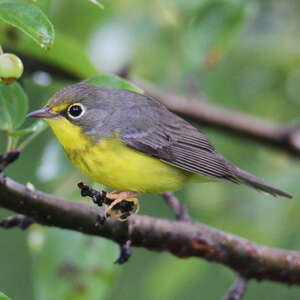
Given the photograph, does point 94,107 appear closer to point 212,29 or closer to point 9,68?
point 212,29

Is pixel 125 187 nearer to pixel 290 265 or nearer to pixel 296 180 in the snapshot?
pixel 290 265

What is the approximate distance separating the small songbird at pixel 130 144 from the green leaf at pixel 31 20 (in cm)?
114

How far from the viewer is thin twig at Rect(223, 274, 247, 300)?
3811 mm

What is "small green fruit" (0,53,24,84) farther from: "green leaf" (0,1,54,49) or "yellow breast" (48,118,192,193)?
"yellow breast" (48,118,192,193)

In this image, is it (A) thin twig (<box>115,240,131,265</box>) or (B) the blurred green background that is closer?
(A) thin twig (<box>115,240,131,265</box>)

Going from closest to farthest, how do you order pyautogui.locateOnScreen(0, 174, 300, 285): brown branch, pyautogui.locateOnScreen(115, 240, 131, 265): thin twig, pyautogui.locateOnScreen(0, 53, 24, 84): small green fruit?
pyautogui.locateOnScreen(0, 53, 24, 84): small green fruit → pyautogui.locateOnScreen(0, 174, 300, 285): brown branch → pyautogui.locateOnScreen(115, 240, 131, 265): thin twig

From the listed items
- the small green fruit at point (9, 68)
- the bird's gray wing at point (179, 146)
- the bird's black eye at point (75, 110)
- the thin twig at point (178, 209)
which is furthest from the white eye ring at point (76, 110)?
the small green fruit at point (9, 68)

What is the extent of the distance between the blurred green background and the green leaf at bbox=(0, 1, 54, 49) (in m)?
1.48

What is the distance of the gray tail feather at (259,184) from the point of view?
A: 4293 millimetres

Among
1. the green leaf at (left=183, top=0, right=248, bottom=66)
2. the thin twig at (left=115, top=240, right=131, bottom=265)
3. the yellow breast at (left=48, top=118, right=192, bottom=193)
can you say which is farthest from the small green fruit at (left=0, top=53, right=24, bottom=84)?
the green leaf at (left=183, top=0, right=248, bottom=66)

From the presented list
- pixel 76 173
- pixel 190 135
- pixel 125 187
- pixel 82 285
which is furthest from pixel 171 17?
pixel 82 285

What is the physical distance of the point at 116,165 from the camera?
3936mm

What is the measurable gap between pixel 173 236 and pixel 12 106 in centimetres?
108

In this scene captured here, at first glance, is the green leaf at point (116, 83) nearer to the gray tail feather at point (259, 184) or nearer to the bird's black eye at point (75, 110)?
the bird's black eye at point (75, 110)
